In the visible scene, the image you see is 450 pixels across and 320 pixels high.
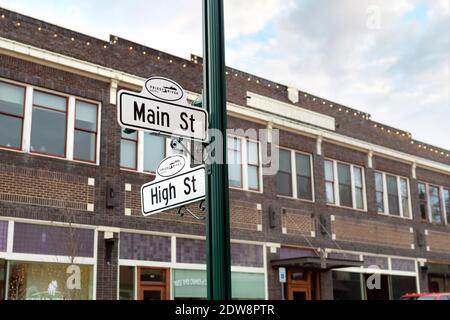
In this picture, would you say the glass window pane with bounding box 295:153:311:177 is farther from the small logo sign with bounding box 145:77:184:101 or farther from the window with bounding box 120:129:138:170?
the small logo sign with bounding box 145:77:184:101

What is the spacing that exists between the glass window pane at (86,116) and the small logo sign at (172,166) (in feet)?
41.3

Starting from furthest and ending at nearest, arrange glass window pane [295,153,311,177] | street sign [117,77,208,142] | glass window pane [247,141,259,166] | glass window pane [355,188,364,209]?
glass window pane [355,188,364,209] < glass window pane [295,153,311,177] < glass window pane [247,141,259,166] < street sign [117,77,208,142]

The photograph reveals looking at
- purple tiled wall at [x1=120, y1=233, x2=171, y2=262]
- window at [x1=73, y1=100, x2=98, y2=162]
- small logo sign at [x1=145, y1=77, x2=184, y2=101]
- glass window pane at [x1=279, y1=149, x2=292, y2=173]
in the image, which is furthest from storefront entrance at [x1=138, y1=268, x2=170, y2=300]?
small logo sign at [x1=145, y1=77, x2=184, y2=101]

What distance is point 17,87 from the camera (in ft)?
54.6

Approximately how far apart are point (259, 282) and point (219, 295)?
17.1 m

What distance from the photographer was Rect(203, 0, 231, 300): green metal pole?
470 centimetres

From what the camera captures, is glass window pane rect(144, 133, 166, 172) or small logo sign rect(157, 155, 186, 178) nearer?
small logo sign rect(157, 155, 186, 178)

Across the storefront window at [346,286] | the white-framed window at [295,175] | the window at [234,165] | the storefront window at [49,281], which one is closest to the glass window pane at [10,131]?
the storefront window at [49,281]

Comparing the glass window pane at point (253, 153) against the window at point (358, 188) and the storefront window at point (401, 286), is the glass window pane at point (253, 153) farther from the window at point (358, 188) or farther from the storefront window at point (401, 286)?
the storefront window at point (401, 286)

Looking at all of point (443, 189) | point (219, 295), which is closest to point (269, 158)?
point (443, 189)

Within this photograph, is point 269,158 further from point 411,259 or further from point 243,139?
point 411,259

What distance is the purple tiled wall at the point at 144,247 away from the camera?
704 inches

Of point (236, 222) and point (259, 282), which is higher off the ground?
point (236, 222)
